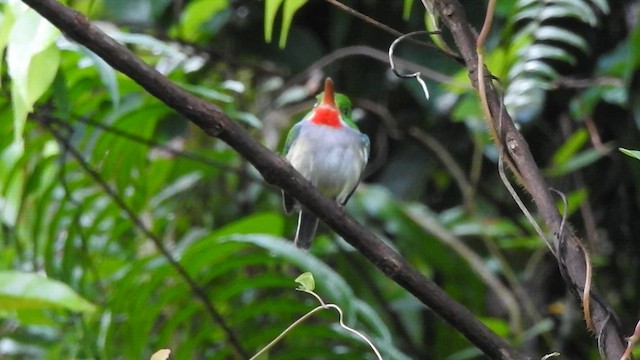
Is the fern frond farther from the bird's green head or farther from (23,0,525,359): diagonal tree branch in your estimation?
(23,0,525,359): diagonal tree branch

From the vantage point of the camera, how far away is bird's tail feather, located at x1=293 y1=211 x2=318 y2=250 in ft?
6.17

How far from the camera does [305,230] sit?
1.90 m

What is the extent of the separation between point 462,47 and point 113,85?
0.58 meters

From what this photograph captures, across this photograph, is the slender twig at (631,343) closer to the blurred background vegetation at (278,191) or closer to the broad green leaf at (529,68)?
the blurred background vegetation at (278,191)

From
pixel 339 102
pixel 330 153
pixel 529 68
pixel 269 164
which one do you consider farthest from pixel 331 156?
pixel 269 164

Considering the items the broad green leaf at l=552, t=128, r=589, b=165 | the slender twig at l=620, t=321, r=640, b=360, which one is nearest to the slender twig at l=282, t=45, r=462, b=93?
the broad green leaf at l=552, t=128, r=589, b=165

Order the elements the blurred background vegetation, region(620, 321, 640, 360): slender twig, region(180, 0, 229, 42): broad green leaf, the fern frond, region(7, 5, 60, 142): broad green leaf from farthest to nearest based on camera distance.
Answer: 1. region(180, 0, 229, 42): broad green leaf
2. the fern frond
3. the blurred background vegetation
4. region(7, 5, 60, 142): broad green leaf
5. region(620, 321, 640, 360): slender twig

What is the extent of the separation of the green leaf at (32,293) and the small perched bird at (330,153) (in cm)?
90

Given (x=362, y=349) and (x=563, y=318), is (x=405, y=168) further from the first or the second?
(x=362, y=349)

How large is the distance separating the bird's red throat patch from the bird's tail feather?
0.18m

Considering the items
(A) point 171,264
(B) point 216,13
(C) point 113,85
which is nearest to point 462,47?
(C) point 113,85

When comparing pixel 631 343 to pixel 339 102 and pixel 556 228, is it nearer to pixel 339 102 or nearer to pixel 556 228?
pixel 556 228

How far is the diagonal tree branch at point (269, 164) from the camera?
34.3 inches

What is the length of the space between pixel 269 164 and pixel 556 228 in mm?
273
